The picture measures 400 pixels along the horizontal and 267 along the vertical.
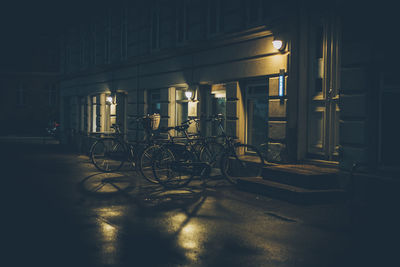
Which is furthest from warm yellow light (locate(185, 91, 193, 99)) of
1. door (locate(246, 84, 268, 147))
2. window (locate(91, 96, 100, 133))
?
window (locate(91, 96, 100, 133))

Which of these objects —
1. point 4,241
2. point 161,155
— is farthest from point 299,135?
point 4,241

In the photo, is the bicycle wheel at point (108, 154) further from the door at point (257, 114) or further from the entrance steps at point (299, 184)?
the entrance steps at point (299, 184)

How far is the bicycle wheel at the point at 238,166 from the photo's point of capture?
418 inches

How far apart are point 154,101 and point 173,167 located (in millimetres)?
8150

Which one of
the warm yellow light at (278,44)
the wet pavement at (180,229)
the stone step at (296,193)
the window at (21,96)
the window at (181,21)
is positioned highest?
the window at (181,21)

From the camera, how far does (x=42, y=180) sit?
37.5ft

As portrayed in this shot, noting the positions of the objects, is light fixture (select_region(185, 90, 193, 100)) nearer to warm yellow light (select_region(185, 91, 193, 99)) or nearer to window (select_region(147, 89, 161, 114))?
warm yellow light (select_region(185, 91, 193, 99))

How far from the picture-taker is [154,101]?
708 inches

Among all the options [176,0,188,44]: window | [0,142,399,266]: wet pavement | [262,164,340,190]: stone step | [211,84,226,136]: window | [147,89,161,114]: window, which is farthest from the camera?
[147,89,161,114]: window

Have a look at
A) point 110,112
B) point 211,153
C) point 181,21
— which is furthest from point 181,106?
point 110,112

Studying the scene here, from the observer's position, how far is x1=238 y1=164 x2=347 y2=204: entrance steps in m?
8.52

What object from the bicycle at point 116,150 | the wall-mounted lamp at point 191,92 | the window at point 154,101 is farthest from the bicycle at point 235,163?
the window at point 154,101

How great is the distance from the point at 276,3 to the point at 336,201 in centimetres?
500

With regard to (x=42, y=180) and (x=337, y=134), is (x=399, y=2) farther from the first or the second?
(x=42, y=180)
